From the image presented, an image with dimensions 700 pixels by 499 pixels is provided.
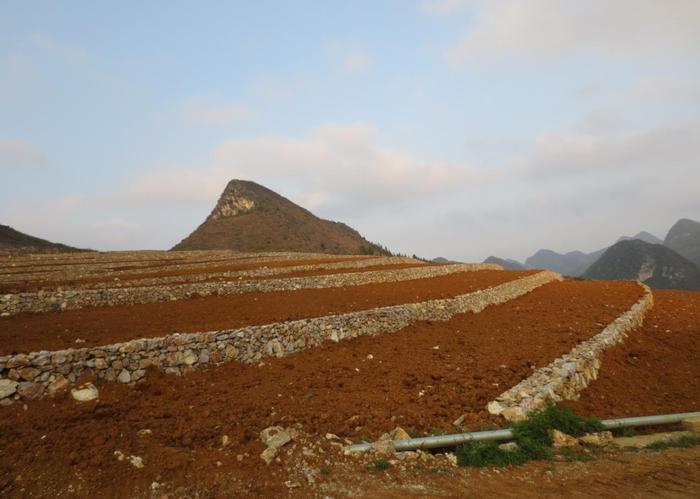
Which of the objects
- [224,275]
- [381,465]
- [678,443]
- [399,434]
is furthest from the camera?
[224,275]

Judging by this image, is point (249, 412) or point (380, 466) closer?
point (380, 466)

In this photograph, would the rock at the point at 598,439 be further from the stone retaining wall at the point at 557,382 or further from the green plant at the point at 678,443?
the stone retaining wall at the point at 557,382

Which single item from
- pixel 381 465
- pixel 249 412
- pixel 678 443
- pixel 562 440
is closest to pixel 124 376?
pixel 249 412

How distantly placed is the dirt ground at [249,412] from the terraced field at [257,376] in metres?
0.04

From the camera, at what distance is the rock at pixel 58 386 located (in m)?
8.37

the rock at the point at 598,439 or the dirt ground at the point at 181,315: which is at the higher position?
the dirt ground at the point at 181,315

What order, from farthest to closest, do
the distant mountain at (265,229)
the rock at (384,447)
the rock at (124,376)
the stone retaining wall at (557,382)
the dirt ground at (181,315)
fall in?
the distant mountain at (265,229) < the dirt ground at (181,315) < the rock at (124,376) < the stone retaining wall at (557,382) < the rock at (384,447)

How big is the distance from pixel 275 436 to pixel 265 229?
283 ft

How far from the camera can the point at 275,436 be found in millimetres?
7363

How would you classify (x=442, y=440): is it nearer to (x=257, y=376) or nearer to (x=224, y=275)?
(x=257, y=376)

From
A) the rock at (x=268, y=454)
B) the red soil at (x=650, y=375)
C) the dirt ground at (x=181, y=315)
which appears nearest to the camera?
the rock at (x=268, y=454)

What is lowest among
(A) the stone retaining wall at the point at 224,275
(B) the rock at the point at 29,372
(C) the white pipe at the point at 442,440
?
(C) the white pipe at the point at 442,440

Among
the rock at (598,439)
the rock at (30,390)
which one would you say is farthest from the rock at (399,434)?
the rock at (30,390)

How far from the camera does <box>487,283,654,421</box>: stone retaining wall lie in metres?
8.68
